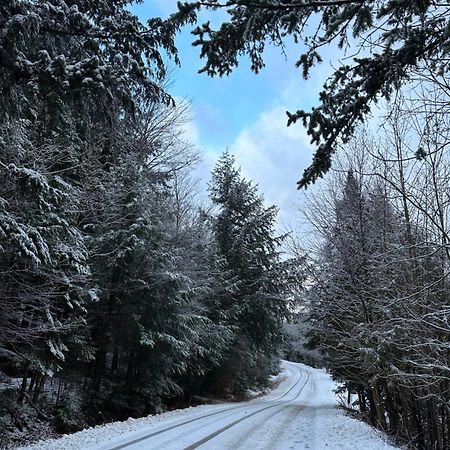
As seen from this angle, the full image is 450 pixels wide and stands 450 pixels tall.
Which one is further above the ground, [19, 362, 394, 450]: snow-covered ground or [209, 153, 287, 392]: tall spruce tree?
[209, 153, 287, 392]: tall spruce tree

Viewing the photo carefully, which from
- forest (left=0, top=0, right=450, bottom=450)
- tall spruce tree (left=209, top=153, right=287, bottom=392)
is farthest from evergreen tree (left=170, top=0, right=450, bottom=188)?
tall spruce tree (left=209, top=153, right=287, bottom=392)

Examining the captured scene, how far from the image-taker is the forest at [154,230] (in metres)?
4.27

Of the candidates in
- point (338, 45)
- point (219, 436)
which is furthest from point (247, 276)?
point (338, 45)

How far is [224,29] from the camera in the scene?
406 centimetres

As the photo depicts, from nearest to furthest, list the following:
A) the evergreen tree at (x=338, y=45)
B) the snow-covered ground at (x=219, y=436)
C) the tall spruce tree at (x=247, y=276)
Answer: the evergreen tree at (x=338, y=45) → the snow-covered ground at (x=219, y=436) → the tall spruce tree at (x=247, y=276)

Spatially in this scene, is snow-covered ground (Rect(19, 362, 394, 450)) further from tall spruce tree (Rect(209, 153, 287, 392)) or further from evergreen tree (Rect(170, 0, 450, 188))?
tall spruce tree (Rect(209, 153, 287, 392))

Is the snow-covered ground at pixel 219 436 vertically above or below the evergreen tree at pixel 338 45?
below

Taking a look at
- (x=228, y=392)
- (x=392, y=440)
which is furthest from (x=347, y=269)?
(x=228, y=392)

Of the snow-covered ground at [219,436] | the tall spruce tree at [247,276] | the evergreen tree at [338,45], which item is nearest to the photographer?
the evergreen tree at [338,45]

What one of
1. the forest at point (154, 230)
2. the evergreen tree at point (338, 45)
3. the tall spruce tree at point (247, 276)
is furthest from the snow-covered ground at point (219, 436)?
the tall spruce tree at point (247, 276)

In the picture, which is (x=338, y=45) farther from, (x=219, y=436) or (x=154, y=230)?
(x=154, y=230)

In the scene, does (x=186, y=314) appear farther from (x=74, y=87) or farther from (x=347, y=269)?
(x=74, y=87)

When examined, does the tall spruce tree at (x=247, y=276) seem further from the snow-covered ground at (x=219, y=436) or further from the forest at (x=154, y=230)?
the snow-covered ground at (x=219, y=436)

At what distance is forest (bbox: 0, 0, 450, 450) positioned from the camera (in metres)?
4.27
